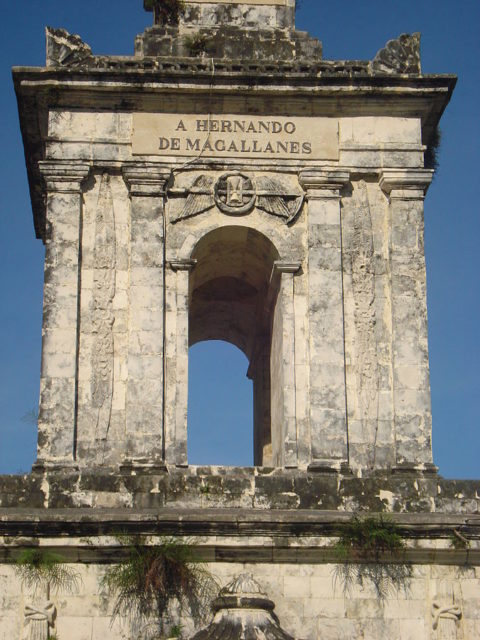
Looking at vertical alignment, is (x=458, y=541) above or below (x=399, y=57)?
below

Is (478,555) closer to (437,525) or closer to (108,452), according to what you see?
(437,525)

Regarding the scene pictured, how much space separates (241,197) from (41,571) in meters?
5.71

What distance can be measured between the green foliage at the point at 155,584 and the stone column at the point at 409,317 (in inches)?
121

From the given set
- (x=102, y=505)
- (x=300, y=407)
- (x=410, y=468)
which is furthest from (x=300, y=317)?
(x=102, y=505)

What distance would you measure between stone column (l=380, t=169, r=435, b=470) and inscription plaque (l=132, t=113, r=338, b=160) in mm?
1056

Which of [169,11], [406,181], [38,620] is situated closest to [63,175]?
[169,11]

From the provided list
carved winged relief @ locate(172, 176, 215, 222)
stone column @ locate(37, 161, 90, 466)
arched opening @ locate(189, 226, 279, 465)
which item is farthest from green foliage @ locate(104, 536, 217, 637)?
carved winged relief @ locate(172, 176, 215, 222)

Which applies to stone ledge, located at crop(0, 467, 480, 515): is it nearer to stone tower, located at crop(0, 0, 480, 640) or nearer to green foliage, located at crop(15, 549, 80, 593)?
stone tower, located at crop(0, 0, 480, 640)

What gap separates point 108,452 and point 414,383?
13.1 feet

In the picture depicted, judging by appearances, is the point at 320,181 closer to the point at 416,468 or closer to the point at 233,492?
the point at 416,468

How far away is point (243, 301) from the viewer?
23.5 metres

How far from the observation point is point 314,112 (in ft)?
66.6

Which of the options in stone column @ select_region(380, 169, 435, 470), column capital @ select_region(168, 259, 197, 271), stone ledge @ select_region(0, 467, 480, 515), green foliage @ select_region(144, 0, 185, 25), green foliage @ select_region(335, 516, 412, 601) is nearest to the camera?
green foliage @ select_region(335, 516, 412, 601)

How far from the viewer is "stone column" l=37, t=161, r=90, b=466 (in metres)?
18.4
